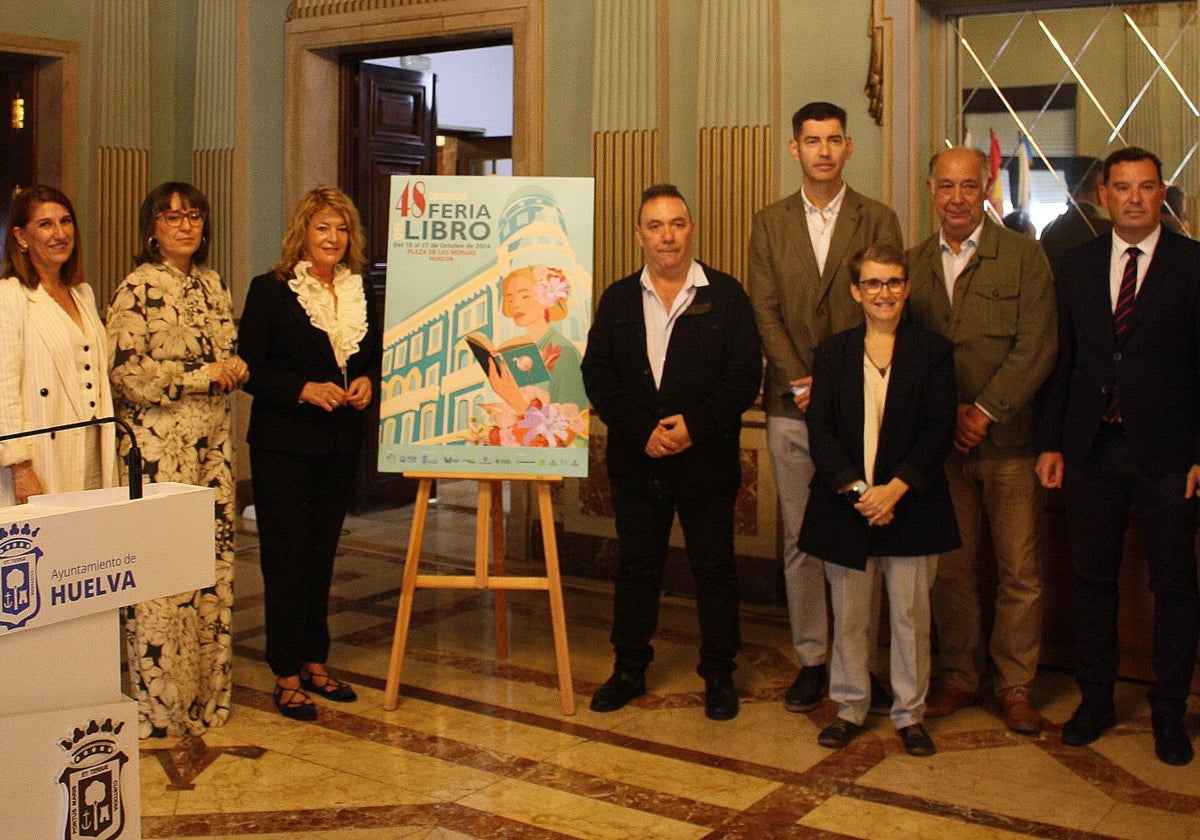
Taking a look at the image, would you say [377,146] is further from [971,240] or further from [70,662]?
[70,662]

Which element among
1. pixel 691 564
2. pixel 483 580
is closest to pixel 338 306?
pixel 483 580

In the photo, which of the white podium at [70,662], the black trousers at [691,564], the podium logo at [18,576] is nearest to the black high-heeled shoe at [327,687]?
the black trousers at [691,564]

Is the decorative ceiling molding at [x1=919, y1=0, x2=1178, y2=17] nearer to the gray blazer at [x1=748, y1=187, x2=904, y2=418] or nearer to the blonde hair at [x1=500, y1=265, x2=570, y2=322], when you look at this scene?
the gray blazer at [x1=748, y1=187, x2=904, y2=418]

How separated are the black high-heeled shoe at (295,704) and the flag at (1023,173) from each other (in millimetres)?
3212

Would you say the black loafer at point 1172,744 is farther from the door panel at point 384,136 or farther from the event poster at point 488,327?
the door panel at point 384,136

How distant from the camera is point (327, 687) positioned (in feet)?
13.8

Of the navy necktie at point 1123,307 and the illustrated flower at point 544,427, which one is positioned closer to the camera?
the navy necktie at point 1123,307

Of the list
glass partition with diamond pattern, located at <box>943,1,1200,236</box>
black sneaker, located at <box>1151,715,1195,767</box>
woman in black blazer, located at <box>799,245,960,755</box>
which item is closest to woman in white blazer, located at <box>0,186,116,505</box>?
woman in black blazer, located at <box>799,245,960,755</box>

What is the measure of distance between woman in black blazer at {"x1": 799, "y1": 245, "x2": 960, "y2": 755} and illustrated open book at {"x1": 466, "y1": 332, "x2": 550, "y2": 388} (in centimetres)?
91

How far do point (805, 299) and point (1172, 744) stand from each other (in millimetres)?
1680

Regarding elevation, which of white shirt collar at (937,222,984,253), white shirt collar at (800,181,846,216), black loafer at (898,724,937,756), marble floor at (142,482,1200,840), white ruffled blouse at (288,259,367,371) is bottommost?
marble floor at (142,482,1200,840)

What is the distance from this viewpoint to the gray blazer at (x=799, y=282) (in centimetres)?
400

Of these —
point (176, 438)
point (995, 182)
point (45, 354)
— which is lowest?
point (176, 438)

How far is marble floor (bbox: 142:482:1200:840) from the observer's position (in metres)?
3.19
